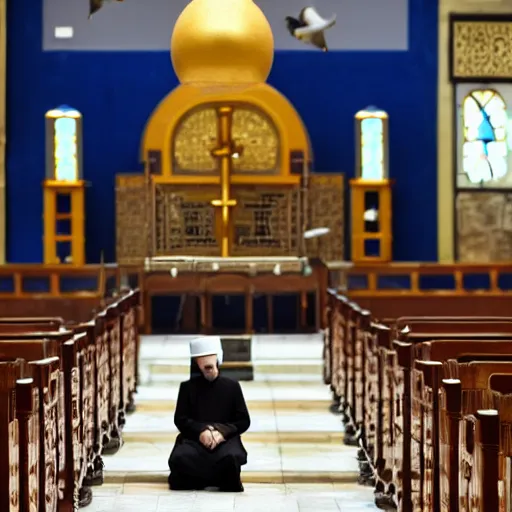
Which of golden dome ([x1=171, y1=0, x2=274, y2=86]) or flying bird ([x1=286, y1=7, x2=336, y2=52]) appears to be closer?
golden dome ([x1=171, y1=0, x2=274, y2=86])

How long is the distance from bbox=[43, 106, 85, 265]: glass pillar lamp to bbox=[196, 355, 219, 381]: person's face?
23.3ft

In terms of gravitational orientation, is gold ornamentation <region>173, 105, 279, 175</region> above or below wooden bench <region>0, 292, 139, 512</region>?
above

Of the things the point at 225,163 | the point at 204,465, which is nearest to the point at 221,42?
the point at 204,465

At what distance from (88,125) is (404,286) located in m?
4.31

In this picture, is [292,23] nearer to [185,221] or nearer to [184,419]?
[185,221]

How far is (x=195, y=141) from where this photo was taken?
12492 millimetres

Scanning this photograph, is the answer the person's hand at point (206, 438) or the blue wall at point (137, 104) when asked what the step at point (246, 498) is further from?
the blue wall at point (137, 104)

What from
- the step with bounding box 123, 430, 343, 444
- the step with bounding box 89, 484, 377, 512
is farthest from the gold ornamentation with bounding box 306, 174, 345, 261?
the step with bounding box 89, 484, 377, 512

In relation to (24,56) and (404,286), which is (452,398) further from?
(24,56)

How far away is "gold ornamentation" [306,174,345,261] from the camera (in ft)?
41.5

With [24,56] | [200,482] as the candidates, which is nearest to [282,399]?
[200,482]

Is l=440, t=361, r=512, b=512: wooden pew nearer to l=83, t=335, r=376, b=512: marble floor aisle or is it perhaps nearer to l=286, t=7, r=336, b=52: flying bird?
l=83, t=335, r=376, b=512: marble floor aisle

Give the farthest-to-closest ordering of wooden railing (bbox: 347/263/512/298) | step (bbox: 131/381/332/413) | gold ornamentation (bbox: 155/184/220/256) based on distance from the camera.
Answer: gold ornamentation (bbox: 155/184/220/256), wooden railing (bbox: 347/263/512/298), step (bbox: 131/381/332/413)

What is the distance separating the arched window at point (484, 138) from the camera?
13.6 meters
